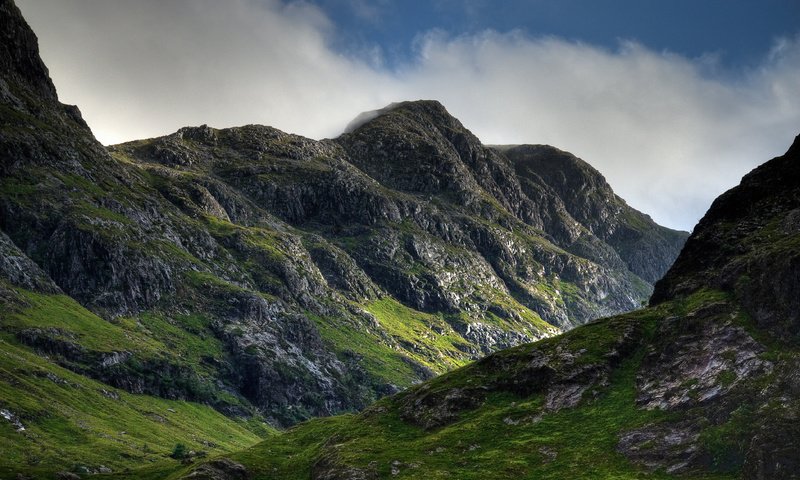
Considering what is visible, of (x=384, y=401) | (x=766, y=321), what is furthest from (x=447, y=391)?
(x=766, y=321)

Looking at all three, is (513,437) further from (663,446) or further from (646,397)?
(663,446)

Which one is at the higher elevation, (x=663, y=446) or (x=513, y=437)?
(x=663, y=446)

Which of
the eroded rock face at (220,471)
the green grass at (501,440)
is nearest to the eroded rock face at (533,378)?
the green grass at (501,440)

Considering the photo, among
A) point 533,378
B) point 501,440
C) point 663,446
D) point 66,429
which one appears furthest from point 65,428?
point 663,446

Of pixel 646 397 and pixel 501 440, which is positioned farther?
pixel 501 440

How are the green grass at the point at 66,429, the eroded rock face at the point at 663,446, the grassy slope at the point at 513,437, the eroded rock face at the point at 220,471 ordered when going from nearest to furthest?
the eroded rock face at the point at 663,446 → the grassy slope at the point at 513,437 → the eroded rock face at the point at 220,471 → the green grass at the point at 66,429

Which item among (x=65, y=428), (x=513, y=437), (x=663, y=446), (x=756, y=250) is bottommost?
(x=65, y=428)

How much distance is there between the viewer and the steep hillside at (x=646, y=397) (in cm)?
7425

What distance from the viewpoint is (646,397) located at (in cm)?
8900

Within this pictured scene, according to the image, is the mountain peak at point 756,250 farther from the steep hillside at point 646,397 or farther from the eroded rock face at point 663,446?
the eroded rock face at point 663,446

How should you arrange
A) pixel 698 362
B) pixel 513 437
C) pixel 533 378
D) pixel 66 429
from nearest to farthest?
pixel 698 362 → pixel 513 437 → pixel 533 378 → pixel 66 429

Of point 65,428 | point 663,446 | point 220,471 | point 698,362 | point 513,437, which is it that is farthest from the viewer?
point 65,428

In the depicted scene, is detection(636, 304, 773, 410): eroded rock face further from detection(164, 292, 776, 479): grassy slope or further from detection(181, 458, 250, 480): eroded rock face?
detection(181, 458, 250, 480): eroded rock face

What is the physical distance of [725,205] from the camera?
12812 cm
